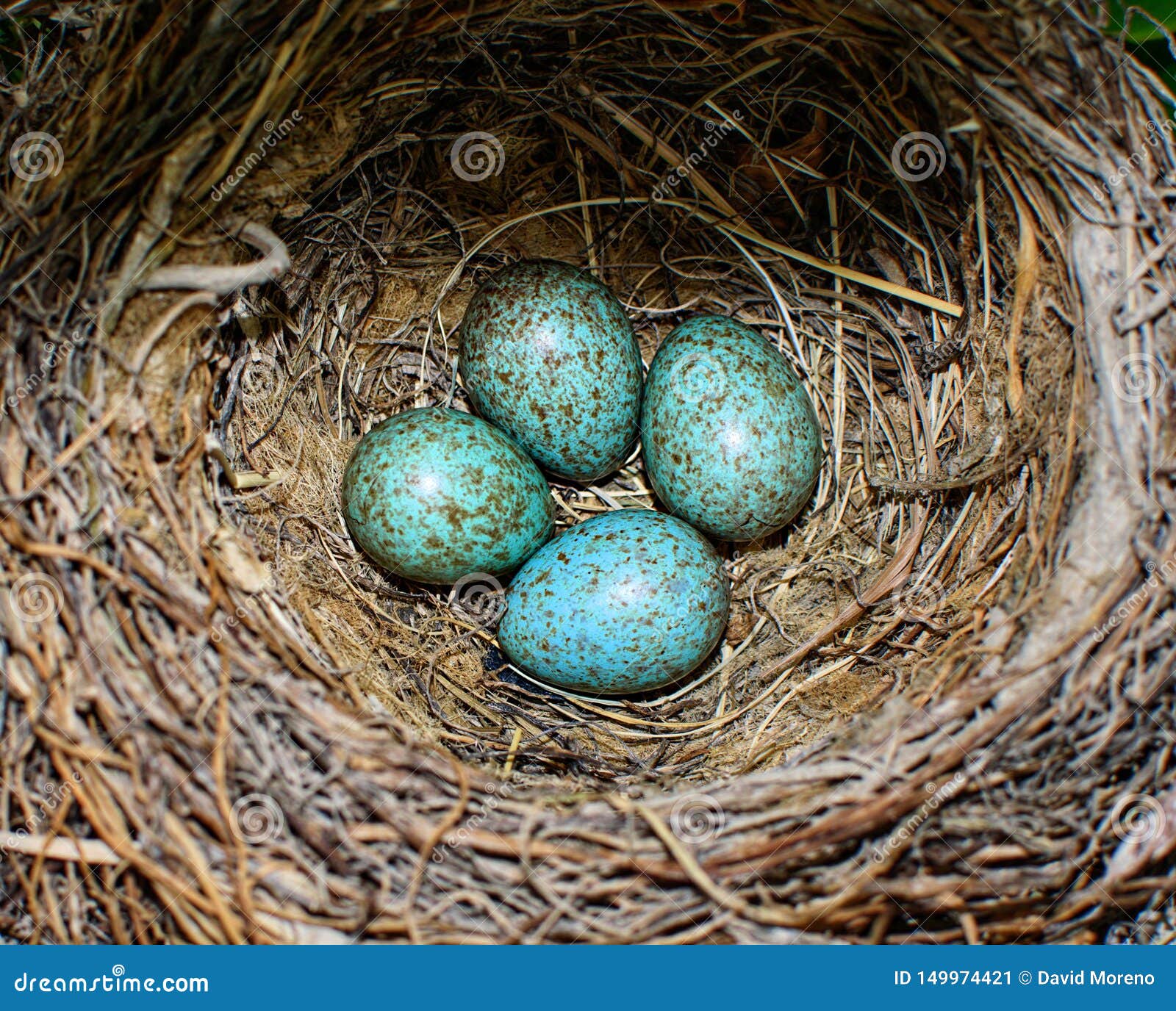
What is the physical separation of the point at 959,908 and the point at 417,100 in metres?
2.00

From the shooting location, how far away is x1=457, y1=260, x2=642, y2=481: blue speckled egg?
209 centimetres

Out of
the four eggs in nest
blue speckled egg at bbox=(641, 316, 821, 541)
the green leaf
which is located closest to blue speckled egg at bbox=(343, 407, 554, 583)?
the four eggs in nest

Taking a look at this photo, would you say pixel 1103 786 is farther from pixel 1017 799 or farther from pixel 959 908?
pixel 959 908

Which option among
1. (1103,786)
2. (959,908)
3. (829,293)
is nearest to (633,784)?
(959,908)

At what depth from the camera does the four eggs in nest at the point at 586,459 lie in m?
2.02

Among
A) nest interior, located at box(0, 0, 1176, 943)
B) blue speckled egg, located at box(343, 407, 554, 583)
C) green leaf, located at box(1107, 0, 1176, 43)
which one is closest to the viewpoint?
nest interior, located at box(0, 0, 1176, 943)

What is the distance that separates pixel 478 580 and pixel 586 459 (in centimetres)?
42

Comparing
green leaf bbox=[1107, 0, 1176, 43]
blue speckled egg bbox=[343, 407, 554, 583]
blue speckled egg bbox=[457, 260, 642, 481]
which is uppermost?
green leaf bbox=[1107, 0, 1176, 43]

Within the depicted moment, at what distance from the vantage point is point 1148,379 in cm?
166

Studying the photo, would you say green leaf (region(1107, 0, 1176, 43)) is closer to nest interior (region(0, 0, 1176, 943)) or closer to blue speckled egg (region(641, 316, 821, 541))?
nest interior (region(0, 0, 1176, 943))

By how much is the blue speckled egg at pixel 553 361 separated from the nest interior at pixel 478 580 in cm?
29

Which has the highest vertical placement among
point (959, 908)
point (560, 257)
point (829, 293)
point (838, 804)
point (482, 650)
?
point (560, 257)

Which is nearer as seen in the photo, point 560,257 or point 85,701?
point 85,701

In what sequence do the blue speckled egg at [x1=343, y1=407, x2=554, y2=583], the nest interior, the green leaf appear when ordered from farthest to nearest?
the blue speckled egg at [x1=343, y1=407, x2=554, y2=583], the green leaf, the nest interior
